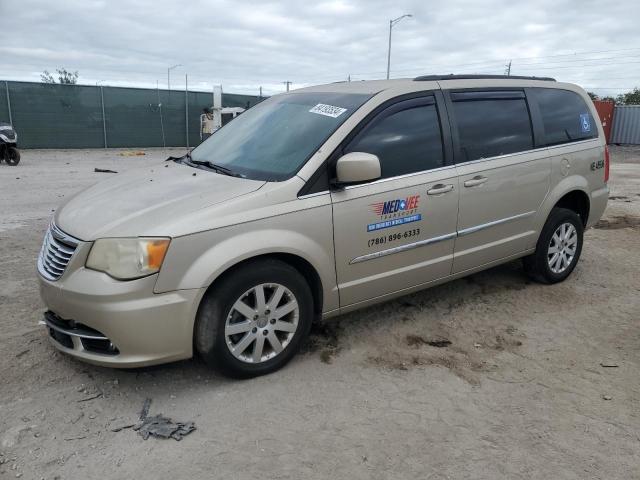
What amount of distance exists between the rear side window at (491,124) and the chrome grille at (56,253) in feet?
9.18

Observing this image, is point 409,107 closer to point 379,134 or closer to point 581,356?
point 379,134

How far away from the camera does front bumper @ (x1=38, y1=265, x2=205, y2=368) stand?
293 cm

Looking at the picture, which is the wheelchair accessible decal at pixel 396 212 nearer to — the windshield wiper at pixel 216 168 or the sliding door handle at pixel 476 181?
the sliding door handle at pixel 476 181

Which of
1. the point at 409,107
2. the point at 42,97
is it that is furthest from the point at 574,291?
the point at 42,97

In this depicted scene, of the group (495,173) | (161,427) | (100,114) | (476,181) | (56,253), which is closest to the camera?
(161,427)

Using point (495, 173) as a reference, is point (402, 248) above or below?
below

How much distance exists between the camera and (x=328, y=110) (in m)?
3.88

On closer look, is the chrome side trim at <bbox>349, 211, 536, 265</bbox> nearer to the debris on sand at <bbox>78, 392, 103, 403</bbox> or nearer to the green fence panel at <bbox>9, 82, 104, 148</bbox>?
the debris on sand at <bbox>78, 392, 103, 403</bbox>

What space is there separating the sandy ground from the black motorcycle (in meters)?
12.2

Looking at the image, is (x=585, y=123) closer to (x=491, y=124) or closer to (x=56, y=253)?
(x=491, y=124)

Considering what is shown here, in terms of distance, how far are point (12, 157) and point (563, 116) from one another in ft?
49.3

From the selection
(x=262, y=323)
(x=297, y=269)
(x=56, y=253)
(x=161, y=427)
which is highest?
(x=56, y=253)

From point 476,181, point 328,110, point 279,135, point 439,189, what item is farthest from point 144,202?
point 476,181

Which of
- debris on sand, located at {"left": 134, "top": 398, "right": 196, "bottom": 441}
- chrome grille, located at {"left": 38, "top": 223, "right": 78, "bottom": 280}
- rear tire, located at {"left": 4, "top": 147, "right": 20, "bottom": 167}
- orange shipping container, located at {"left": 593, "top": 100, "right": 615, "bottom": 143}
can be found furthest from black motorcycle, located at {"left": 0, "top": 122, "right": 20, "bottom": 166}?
orange shipping container, located at {"left": 593, "top": 100, "right": 615, "bottom": 143}
